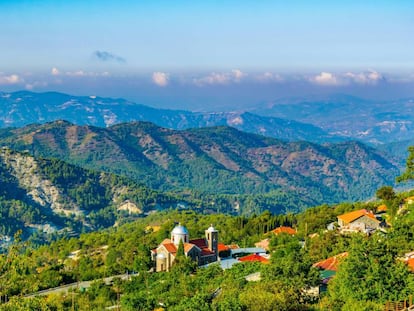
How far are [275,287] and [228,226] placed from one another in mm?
58664

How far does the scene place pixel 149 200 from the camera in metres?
192

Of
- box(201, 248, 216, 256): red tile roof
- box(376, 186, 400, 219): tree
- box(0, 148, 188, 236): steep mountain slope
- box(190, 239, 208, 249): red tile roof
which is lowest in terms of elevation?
box(0, 148, 188, 236): steep mountain slope

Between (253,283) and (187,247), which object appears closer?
(253,283)

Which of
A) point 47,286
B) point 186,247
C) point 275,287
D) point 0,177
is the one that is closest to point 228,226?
point 186,247

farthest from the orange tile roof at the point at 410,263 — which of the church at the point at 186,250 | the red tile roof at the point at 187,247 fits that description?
the red tile roof at the point at 187,247

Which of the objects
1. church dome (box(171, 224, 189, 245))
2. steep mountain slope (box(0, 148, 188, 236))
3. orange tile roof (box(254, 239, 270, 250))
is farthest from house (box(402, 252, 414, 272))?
steep mountain slope (box(0, 148, 188, 236))

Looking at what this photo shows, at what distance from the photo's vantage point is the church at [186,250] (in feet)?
202

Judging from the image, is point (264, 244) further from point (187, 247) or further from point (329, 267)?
point (329, 267)

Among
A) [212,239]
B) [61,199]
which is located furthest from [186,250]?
[61,199]

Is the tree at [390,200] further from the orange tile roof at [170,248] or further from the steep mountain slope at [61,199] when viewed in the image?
the steep mountain slope at [61,199]

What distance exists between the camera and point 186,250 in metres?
61.1

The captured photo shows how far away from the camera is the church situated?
202 ft

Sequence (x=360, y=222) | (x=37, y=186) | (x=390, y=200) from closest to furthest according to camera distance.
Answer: (x=390, y=200) < (x=360, y=222) < (x=37, y=186)

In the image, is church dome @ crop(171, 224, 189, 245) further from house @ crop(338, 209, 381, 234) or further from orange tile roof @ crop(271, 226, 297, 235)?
orange tile roof @ crop(271, 226, 297, 235)
